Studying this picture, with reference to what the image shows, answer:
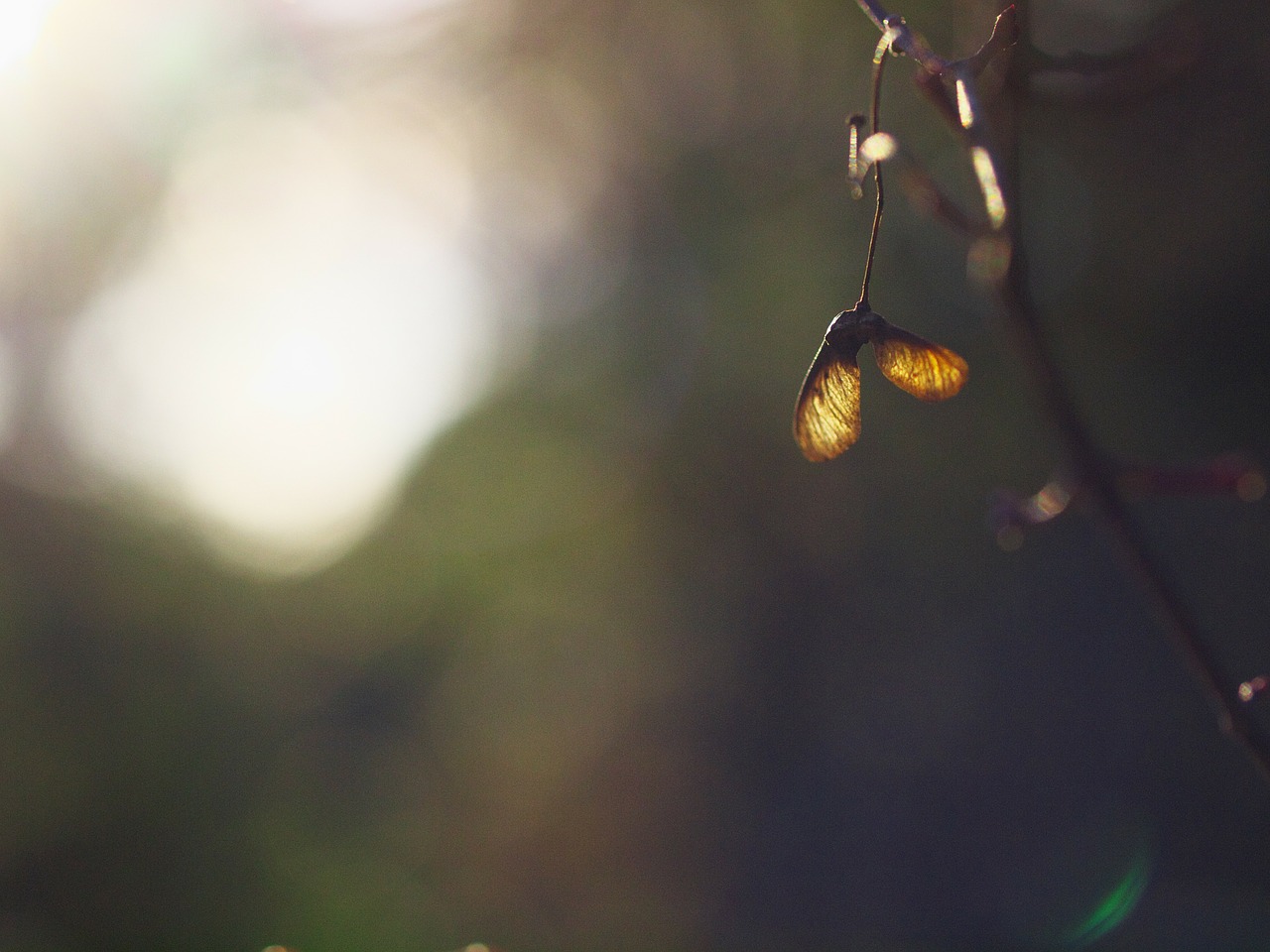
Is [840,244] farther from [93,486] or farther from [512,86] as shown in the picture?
Result: [93,486]

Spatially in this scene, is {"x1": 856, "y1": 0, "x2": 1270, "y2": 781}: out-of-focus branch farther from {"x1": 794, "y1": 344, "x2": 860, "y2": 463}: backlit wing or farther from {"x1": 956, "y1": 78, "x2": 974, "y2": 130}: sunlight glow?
{"x1": 794, "y1": 344, "x2": 860, "y2": 463}: backlit wing

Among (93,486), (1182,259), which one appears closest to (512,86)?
(1182,259)

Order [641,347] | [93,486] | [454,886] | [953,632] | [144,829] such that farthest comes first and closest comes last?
1. [93,486]
2. [641,347]
3. [144,829]
4. [454,886]
5. [953,632]

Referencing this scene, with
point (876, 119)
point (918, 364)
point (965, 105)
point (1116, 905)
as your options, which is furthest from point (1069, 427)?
point (1116, 905)

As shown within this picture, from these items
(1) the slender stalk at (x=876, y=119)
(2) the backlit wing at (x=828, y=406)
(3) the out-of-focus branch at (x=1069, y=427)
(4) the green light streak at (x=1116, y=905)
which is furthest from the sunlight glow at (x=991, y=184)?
(4) the green light streak at (x=1116, y=905)

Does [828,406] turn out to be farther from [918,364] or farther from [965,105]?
[965,105]

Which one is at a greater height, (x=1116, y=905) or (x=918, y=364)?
(x=918, y=364)

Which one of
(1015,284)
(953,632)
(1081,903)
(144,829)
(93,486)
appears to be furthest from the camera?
(93,486)
